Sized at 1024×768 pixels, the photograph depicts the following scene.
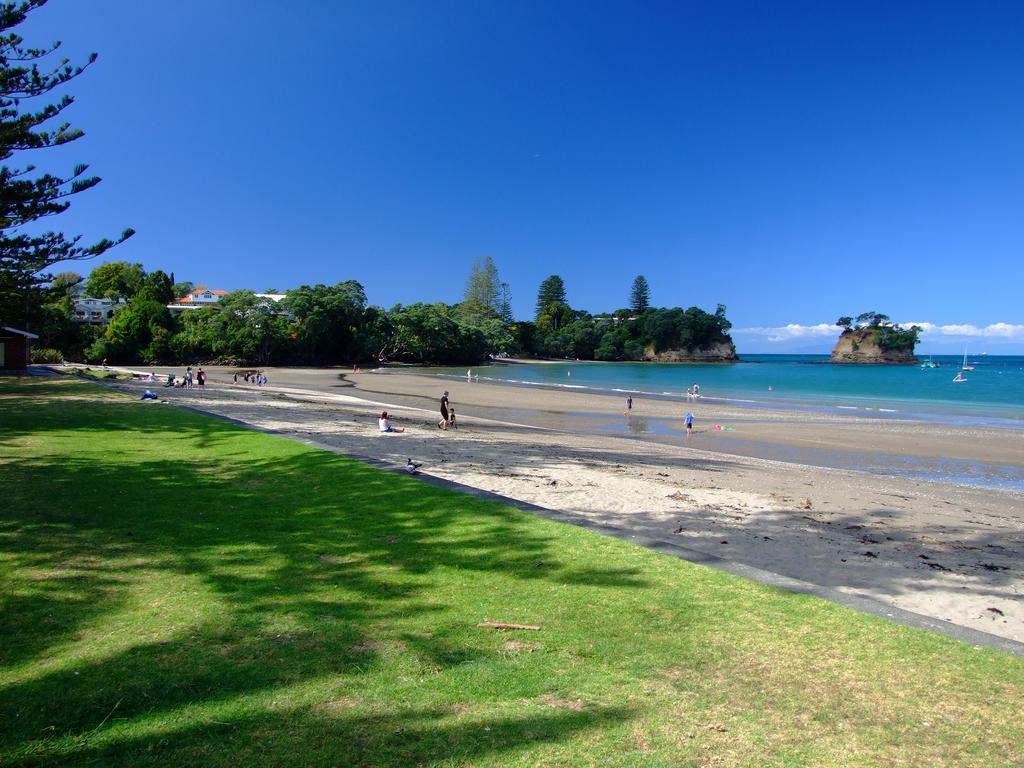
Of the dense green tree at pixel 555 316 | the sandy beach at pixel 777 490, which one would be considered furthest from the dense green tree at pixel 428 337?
the sandy beach at pixel 777 490

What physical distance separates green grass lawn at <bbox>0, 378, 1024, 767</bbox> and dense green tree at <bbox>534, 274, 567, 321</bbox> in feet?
470

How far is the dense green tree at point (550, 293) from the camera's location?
486ft

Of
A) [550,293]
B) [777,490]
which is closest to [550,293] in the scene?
[550,293]

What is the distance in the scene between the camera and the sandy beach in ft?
20.0

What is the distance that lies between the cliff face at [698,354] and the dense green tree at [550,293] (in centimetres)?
2664

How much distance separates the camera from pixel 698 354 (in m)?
142

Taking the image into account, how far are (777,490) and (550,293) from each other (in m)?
140

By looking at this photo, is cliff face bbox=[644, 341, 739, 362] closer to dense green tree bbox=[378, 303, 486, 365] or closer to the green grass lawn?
dense green tree bbox=[378, 303, 486, 365]

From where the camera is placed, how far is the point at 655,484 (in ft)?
34.8

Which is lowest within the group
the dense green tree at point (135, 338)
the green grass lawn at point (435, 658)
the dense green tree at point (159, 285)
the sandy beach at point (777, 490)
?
the sandy beach at point (777, 490)

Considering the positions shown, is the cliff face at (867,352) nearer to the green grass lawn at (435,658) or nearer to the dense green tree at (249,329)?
the dense green tree at (249,329)

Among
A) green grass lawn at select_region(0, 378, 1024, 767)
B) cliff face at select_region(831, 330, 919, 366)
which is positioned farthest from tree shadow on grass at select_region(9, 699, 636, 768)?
cliff face at select_region(831, 330, 919, 366)

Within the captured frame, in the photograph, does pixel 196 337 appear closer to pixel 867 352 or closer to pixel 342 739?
pixel 342 739

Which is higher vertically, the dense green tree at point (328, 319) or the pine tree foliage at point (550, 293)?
the pine tree foliage at point (550, 293)
